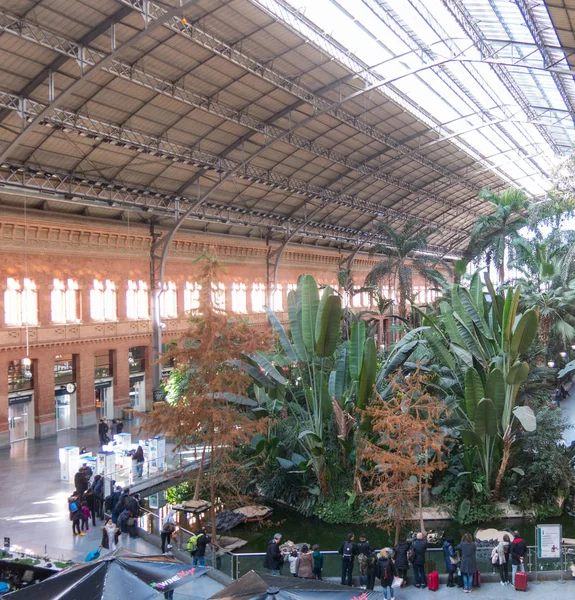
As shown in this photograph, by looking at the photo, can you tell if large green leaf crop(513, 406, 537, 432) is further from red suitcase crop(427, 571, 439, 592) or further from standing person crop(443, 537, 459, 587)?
red suitcase crop(427, 571, 439, 592)

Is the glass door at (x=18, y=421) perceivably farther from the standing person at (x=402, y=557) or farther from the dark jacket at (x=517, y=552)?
the dark jacket at (x=517, y=552)

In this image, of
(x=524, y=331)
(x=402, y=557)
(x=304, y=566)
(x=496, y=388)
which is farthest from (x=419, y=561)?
(x=524, y=331)

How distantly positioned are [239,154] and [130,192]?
5.69 m

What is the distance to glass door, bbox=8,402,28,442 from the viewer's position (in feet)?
87.6

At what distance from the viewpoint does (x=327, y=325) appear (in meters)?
16.0

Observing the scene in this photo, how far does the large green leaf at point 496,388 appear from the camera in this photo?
15242 millimetres

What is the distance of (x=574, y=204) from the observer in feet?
74.5

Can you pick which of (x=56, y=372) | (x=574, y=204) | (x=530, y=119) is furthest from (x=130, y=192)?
(x=530, y=119)

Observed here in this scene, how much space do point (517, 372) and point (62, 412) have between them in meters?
21.4

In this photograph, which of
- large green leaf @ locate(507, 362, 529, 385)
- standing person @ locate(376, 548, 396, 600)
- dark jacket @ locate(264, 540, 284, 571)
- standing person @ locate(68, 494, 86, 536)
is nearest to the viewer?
standing person @ locate(376, 548, 396, 600)

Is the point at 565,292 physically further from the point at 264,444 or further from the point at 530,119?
the point at 264,444

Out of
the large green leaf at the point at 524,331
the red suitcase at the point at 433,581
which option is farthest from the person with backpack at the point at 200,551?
the large green leaf at the point at 524,331

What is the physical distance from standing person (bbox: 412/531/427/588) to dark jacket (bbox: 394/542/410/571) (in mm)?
163

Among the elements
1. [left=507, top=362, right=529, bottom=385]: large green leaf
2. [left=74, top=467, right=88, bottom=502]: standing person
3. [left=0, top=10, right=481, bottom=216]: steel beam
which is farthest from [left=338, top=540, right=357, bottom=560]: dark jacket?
[left=0, top=10, right=481, bottom=216]: steel beam
